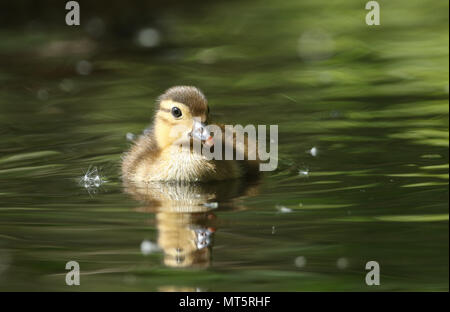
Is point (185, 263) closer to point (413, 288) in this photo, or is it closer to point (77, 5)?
point (413, 288)

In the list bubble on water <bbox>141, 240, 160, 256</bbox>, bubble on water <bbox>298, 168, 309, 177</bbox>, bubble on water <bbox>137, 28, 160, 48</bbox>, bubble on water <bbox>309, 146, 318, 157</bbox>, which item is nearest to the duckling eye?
bubble on water <bbox>298, 168, 309, 177</bbox>

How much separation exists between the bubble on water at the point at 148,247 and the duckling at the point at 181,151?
175 cm

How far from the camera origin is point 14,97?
11906 mm

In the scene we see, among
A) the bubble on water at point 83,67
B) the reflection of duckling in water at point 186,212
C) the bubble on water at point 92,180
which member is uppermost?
the bubble on water at point 83,67

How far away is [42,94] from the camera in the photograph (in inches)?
471

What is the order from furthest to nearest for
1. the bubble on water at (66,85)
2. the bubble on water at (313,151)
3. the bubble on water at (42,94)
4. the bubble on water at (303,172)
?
the bubble on water at (66,85) → the bubble on water at (42,94) → the bubble on water at (313,151) → the bubble on water at (303,172)

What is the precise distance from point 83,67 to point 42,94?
1727mm

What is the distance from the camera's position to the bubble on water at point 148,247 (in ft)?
19.9

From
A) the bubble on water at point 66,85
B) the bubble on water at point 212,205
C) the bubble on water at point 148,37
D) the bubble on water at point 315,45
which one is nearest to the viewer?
the bubble on water at point 212,205

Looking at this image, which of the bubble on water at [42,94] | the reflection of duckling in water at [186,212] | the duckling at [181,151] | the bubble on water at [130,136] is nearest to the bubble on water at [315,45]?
the bubble on water at [42,94]

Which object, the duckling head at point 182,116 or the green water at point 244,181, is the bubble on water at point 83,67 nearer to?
the green water at point 244,181

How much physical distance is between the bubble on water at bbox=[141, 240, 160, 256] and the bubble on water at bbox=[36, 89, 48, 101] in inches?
230

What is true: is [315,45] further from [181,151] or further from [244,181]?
[181,151]

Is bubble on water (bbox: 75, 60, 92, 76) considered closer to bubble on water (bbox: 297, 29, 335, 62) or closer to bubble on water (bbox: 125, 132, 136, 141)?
bubble on water (bbox: 297, 29, 335, 62)
